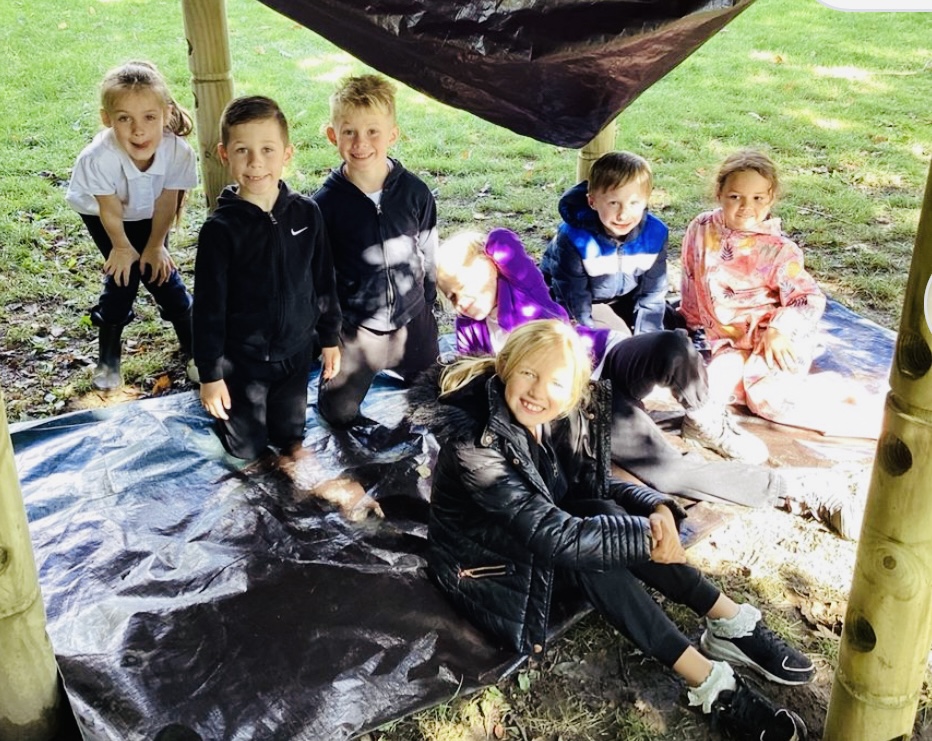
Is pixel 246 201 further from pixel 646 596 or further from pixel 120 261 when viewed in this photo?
pixel 646 596

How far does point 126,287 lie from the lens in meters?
3.19

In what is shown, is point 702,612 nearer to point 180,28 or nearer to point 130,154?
point 130,154

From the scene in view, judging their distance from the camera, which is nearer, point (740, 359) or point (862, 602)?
point (862, 602)

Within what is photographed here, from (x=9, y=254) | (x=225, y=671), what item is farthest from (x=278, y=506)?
(x=9, y=254)

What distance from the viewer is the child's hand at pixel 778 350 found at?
2.97m

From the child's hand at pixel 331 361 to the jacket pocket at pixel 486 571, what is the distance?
0.89 metres

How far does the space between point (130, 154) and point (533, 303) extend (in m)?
1.34

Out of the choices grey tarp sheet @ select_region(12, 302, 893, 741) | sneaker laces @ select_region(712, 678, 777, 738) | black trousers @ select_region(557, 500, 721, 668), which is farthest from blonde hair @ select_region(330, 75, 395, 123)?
sneaker laces @ select_region(712, 678, 777, 738)

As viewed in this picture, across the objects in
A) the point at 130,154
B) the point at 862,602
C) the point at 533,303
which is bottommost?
the point at 862,602

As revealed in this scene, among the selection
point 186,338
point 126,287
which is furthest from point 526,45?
point 186,338

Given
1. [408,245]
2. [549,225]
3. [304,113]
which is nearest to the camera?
[408,245]

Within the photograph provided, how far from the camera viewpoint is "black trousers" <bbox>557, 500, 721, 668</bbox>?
2.08 metres

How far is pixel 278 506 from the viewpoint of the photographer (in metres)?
2.60

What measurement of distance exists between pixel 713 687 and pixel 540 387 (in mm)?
713
